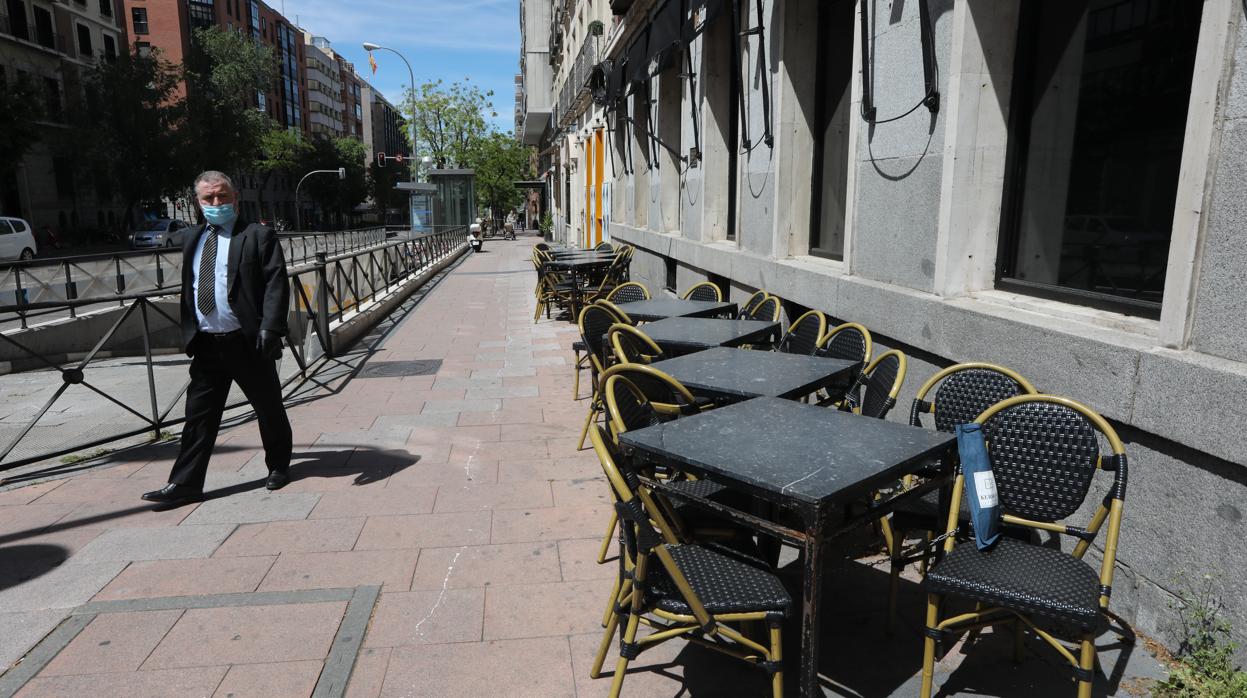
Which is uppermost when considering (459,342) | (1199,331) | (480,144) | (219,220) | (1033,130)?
(480,144)

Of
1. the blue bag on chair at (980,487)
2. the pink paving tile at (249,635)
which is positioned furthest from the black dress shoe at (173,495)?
the blue bag on chair at (980,487)

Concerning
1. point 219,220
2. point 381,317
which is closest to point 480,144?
point 381,317

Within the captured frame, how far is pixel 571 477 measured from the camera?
191 inches

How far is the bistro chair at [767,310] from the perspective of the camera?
5930mm

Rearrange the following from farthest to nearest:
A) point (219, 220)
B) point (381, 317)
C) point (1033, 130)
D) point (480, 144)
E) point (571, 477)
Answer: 1. point (480, 144)
2. point (381, 317)
3. point (571, 477)
4. point (219, 220)
5. point (1033, 130)

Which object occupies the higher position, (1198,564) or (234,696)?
(1198,564)

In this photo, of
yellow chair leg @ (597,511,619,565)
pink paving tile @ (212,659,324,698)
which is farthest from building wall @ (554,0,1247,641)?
pink paving tile @ (212,659,324,698)

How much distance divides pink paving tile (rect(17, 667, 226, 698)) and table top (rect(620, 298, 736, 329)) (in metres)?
4.01

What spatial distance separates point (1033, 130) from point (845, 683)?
9.73 ft

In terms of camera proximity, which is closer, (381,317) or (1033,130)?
(1033,130)

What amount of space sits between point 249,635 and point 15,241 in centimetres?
2797

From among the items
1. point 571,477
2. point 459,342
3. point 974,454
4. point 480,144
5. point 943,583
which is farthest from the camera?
point 480,144

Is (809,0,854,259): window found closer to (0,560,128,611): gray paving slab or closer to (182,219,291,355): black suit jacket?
(182,219,291,355): black suit jacket

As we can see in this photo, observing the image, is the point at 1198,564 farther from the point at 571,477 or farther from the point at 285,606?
the point at 285,606
